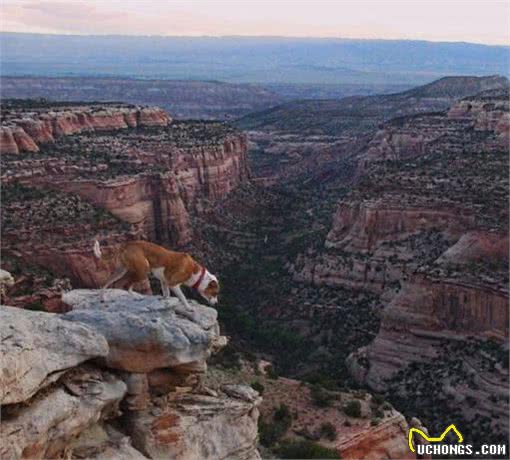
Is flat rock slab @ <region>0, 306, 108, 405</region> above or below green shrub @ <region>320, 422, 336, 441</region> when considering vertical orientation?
above

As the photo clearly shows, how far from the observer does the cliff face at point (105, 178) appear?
128 feet

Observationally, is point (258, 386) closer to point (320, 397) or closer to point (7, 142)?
point (320, 397)

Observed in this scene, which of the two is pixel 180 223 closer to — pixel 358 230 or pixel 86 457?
pixel 358 230

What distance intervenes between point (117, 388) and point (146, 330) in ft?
3.32

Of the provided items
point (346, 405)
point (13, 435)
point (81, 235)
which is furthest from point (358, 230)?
point (13, 435)

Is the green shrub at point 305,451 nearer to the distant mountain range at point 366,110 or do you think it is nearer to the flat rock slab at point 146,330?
the flat rock slab at point 146,330

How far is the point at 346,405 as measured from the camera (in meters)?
25.3

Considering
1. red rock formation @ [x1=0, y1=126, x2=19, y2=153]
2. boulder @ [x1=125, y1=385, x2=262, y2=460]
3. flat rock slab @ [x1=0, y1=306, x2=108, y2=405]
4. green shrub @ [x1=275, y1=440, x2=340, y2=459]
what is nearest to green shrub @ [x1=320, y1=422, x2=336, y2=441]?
green shrub @ [x1=275, y1=440, x2=340, y2=459]

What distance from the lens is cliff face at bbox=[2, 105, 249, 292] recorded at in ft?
128

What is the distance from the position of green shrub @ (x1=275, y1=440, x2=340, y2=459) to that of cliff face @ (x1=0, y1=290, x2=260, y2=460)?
5.71 meters

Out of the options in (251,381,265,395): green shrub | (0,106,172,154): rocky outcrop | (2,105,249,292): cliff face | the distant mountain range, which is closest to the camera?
(251,381,265,395): green shrub

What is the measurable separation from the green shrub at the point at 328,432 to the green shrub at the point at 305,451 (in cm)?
158
